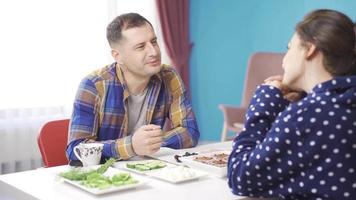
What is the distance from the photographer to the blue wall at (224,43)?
13.7ft

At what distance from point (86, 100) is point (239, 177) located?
2.74 feet

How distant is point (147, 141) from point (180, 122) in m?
0.44

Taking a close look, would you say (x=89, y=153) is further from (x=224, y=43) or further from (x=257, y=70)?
(x=224, y=43)

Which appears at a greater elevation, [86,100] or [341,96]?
[341,96]

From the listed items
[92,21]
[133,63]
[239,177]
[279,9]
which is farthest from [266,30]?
[239,177]

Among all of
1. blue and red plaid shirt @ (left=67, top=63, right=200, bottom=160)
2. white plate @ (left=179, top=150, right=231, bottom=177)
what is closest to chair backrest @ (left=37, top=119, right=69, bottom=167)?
blue and red plaid shirt @ (left=67, top=63, right=200, bottom=160)

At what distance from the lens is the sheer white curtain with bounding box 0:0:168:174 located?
3334mm

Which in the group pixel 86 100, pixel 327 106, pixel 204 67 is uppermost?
pixel 327 106

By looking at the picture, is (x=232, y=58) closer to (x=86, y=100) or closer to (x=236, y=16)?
(x=236, y=16)

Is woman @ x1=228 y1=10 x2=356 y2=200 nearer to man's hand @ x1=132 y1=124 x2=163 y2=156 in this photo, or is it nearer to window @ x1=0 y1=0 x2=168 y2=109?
man's hand @ x1=132 y1=124 x2=163 y2=156

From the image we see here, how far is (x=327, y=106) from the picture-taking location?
1133 millimetres

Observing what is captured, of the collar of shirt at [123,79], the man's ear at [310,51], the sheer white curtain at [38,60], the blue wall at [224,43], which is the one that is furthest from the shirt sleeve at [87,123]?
the blue wall at [224,43]

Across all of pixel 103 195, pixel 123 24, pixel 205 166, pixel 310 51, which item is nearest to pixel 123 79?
pixel 123 24

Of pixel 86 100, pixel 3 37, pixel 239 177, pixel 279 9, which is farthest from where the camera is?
pixel 279 9
